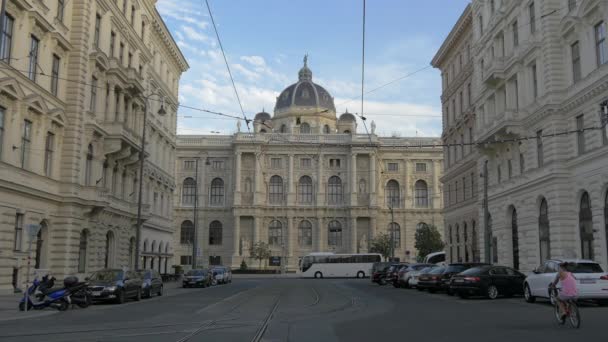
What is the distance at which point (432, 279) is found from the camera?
31609 mm

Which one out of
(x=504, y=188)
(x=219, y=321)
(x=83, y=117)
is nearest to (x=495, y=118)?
(x=504, y=188)

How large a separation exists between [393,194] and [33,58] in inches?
3054

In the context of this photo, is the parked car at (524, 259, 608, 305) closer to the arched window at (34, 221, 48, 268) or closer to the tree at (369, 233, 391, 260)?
the arched window at (34, 221, 48, 268)

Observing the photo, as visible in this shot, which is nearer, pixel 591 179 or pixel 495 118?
pixel 591 179

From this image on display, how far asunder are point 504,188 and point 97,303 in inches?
1064

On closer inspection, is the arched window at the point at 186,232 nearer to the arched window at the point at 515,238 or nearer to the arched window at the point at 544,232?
the arched window at the point at 515,238

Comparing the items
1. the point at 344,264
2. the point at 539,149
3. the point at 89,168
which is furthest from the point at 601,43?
the point at 344,264

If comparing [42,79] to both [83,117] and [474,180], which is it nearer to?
[83,117]

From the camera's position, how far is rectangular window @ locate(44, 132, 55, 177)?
31108 mm

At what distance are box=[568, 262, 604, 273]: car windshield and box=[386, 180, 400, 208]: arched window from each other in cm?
7818

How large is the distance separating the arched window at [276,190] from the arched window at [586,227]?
68.3m

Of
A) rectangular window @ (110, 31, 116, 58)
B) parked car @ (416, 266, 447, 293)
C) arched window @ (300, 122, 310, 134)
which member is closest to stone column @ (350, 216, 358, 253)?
arched window @ (300, 122, 310, 134)

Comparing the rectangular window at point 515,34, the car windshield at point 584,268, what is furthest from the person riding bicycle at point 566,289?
the rectangular window at point 515,34

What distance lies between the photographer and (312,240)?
320 ft
